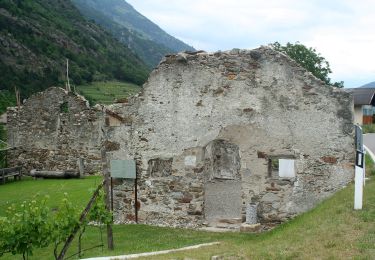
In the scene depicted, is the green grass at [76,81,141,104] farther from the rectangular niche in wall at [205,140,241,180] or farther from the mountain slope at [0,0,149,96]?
the rectangular niche in wall at [205,140,241,180]

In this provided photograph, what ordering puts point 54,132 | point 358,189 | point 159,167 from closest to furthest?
point 358,189 → point 159,167 → point 54,132

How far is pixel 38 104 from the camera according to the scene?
22672mm

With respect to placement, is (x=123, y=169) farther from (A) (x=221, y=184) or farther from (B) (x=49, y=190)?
(A) (x=221, y=184)

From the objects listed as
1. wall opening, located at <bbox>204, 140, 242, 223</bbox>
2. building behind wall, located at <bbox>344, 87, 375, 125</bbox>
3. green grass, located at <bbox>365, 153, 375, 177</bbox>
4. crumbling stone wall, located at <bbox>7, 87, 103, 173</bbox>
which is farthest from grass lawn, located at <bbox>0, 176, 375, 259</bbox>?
building behind wall, located at <bbox>344, 87, 375, 125</bbox>

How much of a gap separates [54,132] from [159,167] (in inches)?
430

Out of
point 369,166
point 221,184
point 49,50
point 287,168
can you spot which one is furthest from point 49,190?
point 49,50

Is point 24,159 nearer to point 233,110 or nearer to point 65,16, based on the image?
point 233,110

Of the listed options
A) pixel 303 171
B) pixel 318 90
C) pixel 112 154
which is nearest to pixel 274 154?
pixel 303 171

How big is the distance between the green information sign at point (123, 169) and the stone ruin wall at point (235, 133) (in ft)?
0.51

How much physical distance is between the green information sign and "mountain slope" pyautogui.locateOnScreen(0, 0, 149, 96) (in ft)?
102

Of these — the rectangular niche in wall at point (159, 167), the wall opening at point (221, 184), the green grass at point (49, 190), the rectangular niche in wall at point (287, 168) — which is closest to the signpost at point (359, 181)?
the rectangular niche in wall at point (287, 168)

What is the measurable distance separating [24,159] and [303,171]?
1495cm

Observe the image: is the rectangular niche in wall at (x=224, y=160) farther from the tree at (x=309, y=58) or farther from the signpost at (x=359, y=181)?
the tree at (x=309, y=58)

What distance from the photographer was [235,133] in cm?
1206
